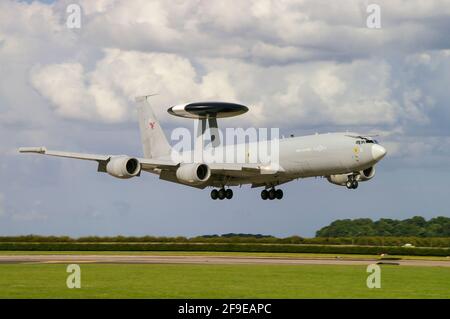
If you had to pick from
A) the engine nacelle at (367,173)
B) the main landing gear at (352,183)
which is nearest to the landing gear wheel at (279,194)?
the engine nacelle at (367,173)

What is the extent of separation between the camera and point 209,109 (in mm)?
82938

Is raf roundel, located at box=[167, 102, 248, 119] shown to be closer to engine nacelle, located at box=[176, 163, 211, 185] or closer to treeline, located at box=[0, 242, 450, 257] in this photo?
engine nacelle, located at box=[176, 163, 211, 185]

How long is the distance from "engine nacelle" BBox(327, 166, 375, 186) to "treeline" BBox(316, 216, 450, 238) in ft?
236

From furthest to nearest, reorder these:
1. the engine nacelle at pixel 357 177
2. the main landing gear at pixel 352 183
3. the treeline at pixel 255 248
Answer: the treeline at pixel 255 248, the engine nacelle at pixel 357 177, the main landing gear at pixel 352 183

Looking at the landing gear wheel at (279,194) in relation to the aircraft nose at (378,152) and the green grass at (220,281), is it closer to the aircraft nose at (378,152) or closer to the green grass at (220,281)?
the aircraft nose at (378,152)

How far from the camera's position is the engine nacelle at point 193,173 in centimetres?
7681

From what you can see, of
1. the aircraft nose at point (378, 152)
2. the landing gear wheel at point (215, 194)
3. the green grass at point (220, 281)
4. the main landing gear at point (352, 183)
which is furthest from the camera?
the landing gear wheel at point (215, 194)

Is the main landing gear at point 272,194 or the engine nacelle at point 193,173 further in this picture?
the main landing gear at point 272,194

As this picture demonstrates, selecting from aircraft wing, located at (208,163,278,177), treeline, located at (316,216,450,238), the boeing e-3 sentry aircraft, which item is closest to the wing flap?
the boeing e-3 sentry aircraft

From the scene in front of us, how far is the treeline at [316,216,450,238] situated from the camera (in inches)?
5984

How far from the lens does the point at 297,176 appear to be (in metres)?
74.7

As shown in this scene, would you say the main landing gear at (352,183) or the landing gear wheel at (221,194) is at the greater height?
the landing gear wheel at (221,194)
